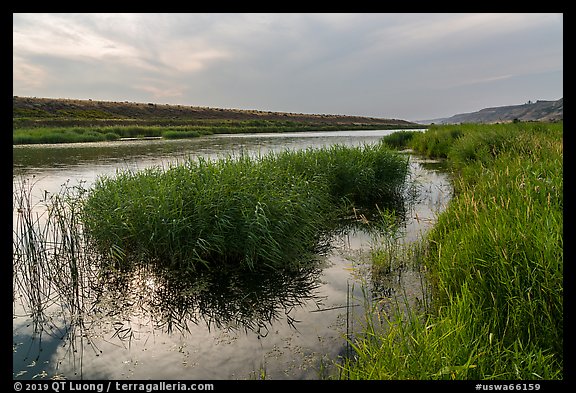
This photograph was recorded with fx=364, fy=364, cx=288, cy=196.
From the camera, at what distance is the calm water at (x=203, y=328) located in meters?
3.73

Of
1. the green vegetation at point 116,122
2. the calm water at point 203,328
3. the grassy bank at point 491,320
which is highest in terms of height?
the green vegetation at point 116,122

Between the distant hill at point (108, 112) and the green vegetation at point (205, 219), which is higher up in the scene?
the distant hill at point (108, 112)

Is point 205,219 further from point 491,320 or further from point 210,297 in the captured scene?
point 491,320

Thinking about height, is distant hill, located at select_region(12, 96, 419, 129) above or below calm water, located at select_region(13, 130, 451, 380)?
above

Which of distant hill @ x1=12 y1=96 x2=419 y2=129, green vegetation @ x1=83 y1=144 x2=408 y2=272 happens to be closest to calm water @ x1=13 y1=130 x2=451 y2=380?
green vegetation @ x1=83 y1=144 x2=408 y2=272

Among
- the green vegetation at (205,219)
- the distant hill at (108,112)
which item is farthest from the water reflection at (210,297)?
the distant hill at (108,112)

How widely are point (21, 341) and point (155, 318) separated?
1.46m

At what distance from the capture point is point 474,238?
4.14 meters

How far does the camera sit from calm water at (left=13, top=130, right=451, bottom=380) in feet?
12.2

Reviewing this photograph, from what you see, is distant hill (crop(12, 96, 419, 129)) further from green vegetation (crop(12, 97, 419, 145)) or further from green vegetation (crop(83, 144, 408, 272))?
green vegetation (crop(83, 144, 408, 272))

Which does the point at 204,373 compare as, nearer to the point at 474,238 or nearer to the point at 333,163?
the point at 474,238

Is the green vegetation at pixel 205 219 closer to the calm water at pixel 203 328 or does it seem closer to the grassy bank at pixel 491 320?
the calm water at pixel 203 328

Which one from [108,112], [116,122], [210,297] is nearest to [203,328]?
[210,297]
